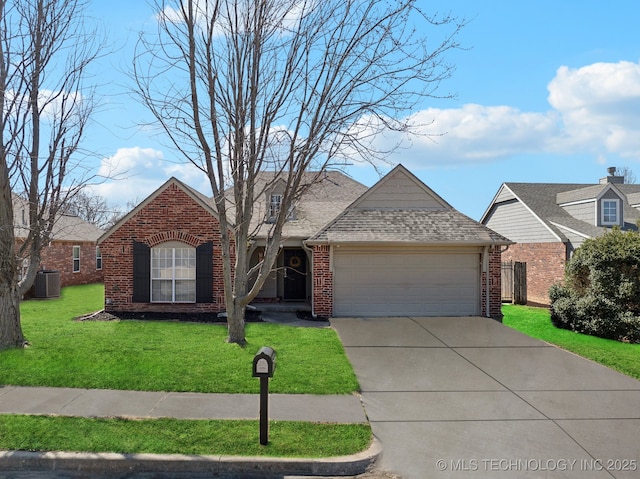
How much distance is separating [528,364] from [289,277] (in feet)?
32.7

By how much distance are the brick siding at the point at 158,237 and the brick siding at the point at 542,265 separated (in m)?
13.6

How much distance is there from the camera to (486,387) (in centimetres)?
722

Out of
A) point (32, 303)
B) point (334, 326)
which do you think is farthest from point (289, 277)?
point (32, 303)

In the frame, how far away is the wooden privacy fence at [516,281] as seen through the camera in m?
18.5

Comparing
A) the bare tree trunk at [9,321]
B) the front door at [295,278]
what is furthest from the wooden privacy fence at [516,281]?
the bare tree trunk at [9,321]

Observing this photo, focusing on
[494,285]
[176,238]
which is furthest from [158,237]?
[494,285]

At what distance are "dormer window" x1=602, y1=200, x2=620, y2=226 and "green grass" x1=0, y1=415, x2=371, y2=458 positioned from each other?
1946 centimetres

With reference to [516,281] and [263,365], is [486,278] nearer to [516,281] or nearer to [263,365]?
[516,281]

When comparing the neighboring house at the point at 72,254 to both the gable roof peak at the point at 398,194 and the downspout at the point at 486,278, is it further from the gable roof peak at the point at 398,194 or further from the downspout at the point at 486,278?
the downspout at the point at 486,278

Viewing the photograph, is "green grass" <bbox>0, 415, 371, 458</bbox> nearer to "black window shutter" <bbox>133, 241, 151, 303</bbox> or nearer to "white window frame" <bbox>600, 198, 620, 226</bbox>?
"black window shutter" <bbox>133, 241, 151, 303</bbox>

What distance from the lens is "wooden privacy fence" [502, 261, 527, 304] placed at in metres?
18.5

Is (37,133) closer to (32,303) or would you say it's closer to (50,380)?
(50,380)

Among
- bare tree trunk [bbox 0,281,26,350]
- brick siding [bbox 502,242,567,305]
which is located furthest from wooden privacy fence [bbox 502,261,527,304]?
bare tree trunk [bbox 0,281,26,350]

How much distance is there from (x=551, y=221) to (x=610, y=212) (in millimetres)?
2702
